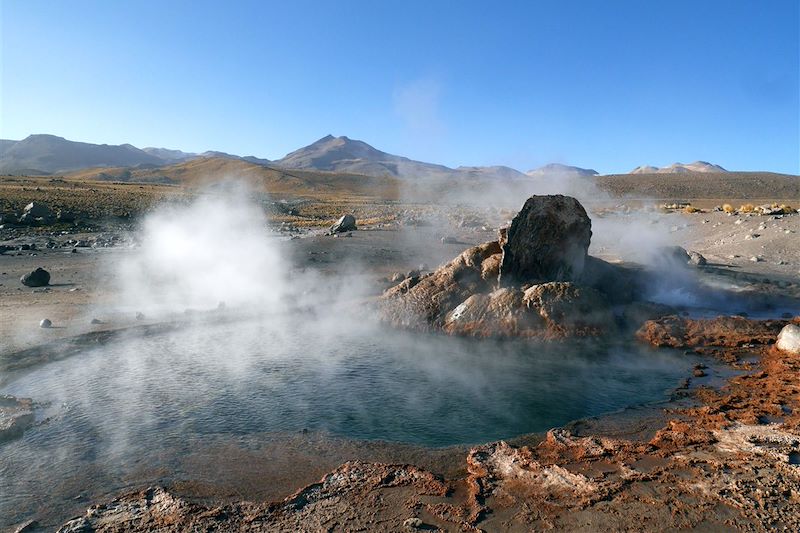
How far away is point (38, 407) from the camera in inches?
243

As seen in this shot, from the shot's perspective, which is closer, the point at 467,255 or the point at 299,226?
the point at 467,255

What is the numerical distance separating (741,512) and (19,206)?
112 ft

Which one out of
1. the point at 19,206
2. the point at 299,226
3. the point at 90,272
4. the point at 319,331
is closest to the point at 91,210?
the point at 19,206

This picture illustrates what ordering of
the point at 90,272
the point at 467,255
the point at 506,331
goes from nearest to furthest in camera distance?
1. the point at 506,331
2. the point at 467,255
3. the point at 90,272

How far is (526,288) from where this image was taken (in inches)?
408

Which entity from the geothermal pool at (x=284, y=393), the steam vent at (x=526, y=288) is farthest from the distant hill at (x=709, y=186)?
the geothermal pool at (x=284, y=393)

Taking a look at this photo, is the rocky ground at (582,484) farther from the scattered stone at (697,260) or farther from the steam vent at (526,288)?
the scattered stone at (697,260)

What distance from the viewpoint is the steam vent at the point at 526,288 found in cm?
979

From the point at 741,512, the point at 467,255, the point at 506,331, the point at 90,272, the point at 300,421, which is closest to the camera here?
the point at 741,512

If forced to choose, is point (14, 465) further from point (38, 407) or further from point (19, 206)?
point (19, 206)

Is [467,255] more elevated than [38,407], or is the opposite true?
[467,255]

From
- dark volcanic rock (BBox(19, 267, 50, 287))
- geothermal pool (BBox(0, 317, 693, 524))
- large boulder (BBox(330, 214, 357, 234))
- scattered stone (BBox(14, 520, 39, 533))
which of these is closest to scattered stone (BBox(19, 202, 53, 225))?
dark volcanic rock (BBox(19, 267, 50, 287))

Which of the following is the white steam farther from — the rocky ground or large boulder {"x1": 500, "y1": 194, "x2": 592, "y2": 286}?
large boulder {"x1": 500, "y1": 194, "x2": 592, "y2": 286}

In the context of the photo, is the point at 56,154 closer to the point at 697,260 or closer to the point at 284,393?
the point at 697,260
